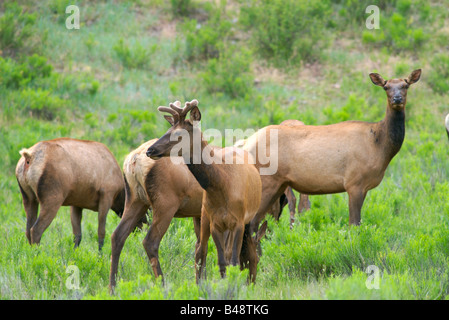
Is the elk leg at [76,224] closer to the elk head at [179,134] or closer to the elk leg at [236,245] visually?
the elk leg at [236,245]

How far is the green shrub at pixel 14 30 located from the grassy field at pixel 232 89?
0.17ft

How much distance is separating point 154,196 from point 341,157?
312 centimetres

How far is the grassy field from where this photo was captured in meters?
9.52

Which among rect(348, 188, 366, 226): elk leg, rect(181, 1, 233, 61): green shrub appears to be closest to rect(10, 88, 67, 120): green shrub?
rect(181, 1, 233, 61): green shrub

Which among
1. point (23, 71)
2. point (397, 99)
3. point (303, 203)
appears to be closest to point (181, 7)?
point (23, 71)

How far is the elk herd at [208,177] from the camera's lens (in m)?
7.61

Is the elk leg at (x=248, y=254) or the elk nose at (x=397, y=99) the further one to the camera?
the elk nose at (x=397, y=99)

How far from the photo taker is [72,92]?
739 inches

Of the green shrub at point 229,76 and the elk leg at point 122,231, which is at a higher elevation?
the green shrub at point 229,76

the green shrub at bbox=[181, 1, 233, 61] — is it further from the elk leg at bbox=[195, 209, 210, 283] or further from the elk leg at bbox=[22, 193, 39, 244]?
the elk leg at bbox=[195, 209, 210, 283]

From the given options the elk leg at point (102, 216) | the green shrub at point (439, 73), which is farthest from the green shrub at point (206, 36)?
the elk leg at point (102, 216)

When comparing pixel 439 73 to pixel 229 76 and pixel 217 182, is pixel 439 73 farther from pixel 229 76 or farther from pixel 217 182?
pixel 217 182

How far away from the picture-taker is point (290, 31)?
20.9 metres

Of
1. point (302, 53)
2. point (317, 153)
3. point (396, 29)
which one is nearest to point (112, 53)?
point (302, 53)
